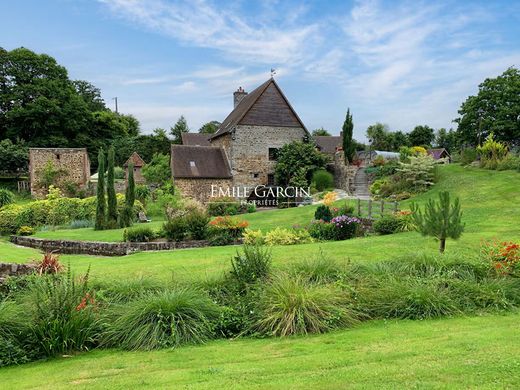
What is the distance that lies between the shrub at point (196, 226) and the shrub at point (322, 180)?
14.9 metres

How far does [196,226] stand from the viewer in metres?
15.9

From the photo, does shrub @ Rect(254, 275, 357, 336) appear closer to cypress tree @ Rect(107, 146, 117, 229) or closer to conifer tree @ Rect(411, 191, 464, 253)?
conifer tree @ Rect(411, 191, 464, 253)

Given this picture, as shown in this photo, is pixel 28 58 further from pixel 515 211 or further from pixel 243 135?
pixel 515 211

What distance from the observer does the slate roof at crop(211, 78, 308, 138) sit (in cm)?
3097

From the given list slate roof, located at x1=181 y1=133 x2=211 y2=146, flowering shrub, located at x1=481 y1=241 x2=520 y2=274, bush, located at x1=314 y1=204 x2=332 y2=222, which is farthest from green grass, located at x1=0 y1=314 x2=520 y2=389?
slate roof, located at x1=181 y1=133 x2=211 y2=146

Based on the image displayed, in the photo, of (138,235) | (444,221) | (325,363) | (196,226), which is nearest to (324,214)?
(196,226)

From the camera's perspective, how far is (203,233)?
16.0 m

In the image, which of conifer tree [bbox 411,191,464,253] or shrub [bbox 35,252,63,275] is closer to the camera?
conifer tree [bbox 411,191,464,253]

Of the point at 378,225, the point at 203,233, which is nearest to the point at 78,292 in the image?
the point at 203,233

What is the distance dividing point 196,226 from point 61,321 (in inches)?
401

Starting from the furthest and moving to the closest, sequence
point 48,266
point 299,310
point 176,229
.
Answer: point 176,229 → point 48,266 → point 299,310

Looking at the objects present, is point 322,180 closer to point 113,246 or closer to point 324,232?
point 324,232

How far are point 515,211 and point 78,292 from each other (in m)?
15.6

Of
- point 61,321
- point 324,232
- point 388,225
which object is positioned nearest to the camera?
point 61,321
